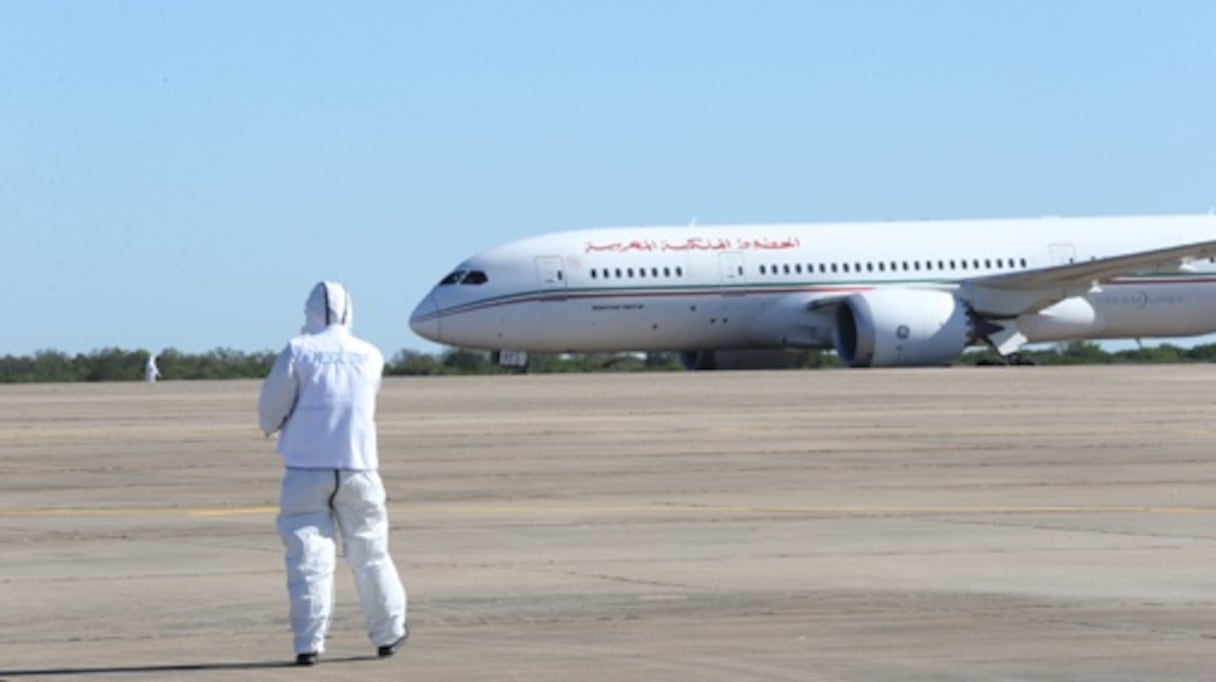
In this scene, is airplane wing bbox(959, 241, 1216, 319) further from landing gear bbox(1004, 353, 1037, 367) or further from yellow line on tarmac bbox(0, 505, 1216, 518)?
yellow line on tarmac bbox(0, 505, 1216, 518)

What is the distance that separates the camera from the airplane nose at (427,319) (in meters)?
52.4

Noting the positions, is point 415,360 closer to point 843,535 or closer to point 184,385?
point 184,385

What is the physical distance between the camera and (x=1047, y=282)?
5381cm

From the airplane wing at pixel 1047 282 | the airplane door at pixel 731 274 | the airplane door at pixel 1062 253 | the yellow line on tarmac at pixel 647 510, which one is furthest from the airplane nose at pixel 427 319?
the yellow line on tarmac at pixel 647 510

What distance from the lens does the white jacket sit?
11.3 m

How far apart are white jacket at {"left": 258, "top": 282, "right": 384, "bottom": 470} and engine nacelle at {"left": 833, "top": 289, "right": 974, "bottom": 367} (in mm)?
40832

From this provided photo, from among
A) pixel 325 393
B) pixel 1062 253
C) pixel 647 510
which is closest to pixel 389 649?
pixel 325 393

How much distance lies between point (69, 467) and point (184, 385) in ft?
78.7

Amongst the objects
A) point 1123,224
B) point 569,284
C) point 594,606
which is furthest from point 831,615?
point 1123,224

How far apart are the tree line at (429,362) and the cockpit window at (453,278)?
883cm

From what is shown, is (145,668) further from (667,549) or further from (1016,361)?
(1016,361)

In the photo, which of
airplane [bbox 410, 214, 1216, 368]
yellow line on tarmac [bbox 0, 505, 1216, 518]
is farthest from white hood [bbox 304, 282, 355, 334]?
airplane [bbox 410, 214, 1216, 368]

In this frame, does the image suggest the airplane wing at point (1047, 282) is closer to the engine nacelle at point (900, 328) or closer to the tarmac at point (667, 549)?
Result: the engine nacelle at point (900, 328)

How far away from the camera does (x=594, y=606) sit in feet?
40.7
